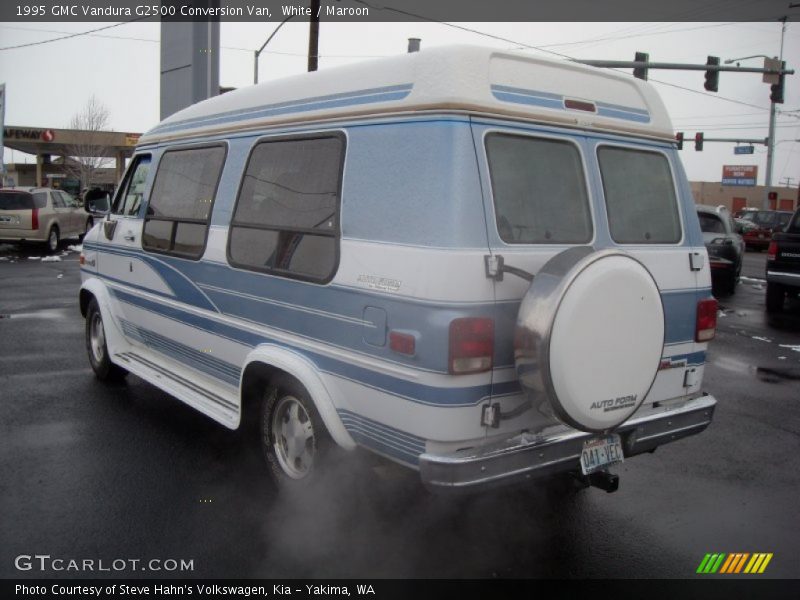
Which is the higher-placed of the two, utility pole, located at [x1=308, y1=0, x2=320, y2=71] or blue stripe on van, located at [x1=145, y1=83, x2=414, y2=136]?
utility pole, located at [x1=308, y1=0, x2=320, y2=71]

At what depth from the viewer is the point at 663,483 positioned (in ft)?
16.3

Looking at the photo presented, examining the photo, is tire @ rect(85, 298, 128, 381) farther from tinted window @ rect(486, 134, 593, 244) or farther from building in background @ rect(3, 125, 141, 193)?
building in background @ rect(3, 125, 141, 193)

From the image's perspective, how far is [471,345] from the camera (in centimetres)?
338

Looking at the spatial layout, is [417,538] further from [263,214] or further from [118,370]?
[118,370]

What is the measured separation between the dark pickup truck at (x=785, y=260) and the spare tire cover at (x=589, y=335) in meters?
10.1

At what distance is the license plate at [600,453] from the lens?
3721mm

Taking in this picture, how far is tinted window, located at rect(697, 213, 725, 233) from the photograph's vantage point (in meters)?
15.6

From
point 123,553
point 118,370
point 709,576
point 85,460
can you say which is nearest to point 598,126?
point 709,576

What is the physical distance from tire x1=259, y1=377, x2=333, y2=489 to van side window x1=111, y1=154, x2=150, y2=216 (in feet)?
8.94

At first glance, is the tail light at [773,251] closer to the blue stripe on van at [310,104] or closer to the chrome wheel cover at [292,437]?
the blue stripe on van at [310,104]

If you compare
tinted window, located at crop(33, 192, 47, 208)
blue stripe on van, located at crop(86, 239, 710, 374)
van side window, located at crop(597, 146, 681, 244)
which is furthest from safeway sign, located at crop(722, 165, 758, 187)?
blue stripe on van, located at crop(86, 239, 710, 374)

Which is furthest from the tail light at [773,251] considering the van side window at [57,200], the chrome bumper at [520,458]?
the van side window at [57,200]

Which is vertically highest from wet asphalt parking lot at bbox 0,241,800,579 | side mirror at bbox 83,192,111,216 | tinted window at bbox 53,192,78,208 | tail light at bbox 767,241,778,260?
tinted window at bbox 53,192,78,208

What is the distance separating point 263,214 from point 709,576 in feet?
10.3
